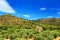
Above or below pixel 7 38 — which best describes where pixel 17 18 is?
above

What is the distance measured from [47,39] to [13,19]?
137 ft

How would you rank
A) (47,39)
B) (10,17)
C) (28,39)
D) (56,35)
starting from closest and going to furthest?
(47,39), (28,39), (56,35), (10,17)

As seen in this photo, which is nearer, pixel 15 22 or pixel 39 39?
pixel 39 39

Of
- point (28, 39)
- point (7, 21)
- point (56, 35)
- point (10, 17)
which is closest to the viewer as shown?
point (28, 39)

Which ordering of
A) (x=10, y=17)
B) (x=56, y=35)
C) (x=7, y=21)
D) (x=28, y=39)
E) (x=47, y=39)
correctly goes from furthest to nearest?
(x=10, y=17) < (x=7, y=21) < (x=56, y=35) < (x=28, y=39) < (x=47, y=39)

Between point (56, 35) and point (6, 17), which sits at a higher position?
point (6, 17)

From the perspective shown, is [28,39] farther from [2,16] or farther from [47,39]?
[2,16]

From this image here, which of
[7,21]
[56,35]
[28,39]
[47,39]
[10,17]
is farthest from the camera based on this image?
[10,17]

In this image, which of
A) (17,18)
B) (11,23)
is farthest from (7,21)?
(17,18)

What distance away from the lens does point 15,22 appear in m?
65.1

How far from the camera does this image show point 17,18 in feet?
229

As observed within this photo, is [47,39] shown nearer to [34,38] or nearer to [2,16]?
[34,38]

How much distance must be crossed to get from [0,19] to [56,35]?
1410 inches

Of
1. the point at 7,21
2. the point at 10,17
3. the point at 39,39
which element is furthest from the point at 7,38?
the point at 10,17
